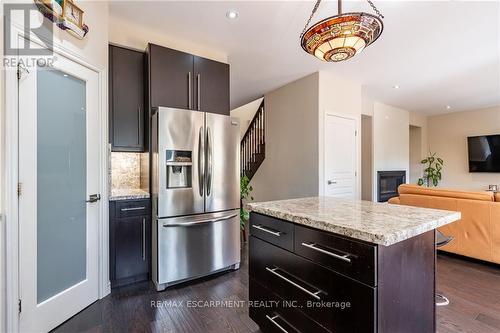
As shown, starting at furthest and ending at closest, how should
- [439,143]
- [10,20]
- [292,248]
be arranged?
[439,143] → [10,20] → [292,248]

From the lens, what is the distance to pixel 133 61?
107 inches

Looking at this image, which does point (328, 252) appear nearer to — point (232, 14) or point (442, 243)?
point (442, 243)

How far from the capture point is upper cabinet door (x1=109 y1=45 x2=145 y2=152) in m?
2.60

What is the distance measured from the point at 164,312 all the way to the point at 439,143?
29.0 ft

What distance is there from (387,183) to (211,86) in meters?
5.36

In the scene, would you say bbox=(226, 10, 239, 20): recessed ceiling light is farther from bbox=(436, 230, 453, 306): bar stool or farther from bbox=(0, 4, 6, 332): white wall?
bbox=(436, 230, 453, 306): bar stool

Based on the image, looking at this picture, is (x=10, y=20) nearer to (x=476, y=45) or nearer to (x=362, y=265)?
(x=362, y=265)

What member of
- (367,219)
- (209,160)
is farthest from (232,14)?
(367,219)

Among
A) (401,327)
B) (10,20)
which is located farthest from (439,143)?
(10,20)

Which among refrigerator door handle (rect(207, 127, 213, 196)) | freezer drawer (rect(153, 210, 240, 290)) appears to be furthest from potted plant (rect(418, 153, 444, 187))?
refrigerator door handle (rect(207, 127, 213, 196))

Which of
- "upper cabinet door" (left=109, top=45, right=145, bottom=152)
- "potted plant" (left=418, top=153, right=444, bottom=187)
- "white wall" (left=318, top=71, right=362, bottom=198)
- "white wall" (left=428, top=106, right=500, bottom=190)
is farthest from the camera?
"potted plant" (left=418, top=153, right=444, bottom=187)

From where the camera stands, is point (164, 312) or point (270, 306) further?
point (164, 312)

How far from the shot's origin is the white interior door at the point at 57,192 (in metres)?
1.72

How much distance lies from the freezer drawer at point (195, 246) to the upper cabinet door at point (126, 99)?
966mm
